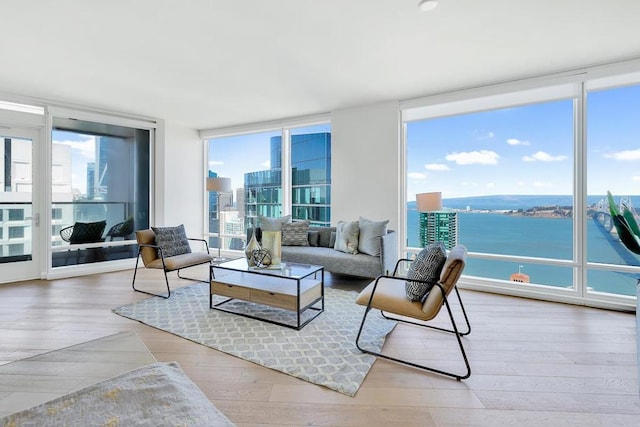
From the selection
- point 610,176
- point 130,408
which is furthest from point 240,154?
point 610,176

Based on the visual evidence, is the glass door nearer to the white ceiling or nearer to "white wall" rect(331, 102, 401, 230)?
the white ceiling

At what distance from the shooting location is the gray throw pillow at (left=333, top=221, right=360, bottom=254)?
158 inches

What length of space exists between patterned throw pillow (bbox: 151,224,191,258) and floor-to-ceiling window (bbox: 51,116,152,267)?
1.76m

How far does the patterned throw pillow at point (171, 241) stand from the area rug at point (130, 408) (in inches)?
119

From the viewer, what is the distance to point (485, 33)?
8.58ft

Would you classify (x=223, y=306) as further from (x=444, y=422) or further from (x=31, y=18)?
(x=31, y=18)

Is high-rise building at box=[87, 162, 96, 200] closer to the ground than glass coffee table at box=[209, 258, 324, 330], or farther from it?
farther from it

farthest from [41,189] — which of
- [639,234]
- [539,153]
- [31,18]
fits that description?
[639,234]

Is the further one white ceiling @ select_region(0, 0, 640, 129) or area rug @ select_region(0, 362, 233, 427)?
white ceiling @ select_region(0, 0, 640, 129)

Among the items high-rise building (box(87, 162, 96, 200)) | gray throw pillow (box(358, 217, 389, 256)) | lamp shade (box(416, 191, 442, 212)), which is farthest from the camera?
high-rise building (box(87, 162, 96, 200))

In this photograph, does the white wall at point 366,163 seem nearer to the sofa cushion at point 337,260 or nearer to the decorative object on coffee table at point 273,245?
the sofa cushion at point 337,260

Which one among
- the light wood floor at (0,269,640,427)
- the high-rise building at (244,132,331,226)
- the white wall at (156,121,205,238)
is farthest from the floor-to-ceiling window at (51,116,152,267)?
the high-rise building at (244,132,331,226)

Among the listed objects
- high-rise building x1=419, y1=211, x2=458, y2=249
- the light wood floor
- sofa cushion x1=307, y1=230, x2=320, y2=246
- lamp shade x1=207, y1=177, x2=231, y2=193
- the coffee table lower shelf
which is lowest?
the light wood floor

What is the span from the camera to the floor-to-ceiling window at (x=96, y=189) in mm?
4559
